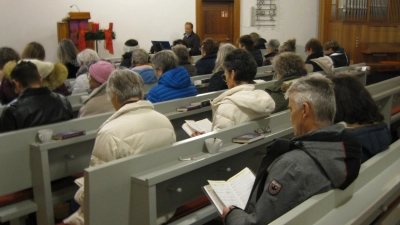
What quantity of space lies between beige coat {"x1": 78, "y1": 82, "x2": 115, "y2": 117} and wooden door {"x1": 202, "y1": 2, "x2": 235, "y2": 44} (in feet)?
26.2

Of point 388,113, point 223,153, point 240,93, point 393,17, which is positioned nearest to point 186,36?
point 393,17

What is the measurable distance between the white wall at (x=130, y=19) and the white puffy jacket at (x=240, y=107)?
251 inches

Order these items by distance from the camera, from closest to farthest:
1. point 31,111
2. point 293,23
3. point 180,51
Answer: point 31,111, point 180,51, point 293,23

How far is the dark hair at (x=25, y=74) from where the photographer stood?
312 centimetres

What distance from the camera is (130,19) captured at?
9781mm

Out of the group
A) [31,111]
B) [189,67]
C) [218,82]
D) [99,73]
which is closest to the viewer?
[31,111]

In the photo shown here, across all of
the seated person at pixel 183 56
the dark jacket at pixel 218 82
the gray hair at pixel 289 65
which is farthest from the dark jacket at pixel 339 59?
the gray hair at pixel 289 65

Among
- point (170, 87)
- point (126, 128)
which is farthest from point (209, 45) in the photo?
point (126, 128)

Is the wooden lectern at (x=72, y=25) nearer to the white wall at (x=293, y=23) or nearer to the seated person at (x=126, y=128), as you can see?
the white wall at (x=293, y=23)

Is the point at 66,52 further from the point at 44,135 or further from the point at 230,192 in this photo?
the point at 230,192

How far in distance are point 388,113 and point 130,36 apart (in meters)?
6.54

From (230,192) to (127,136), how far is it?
688mm

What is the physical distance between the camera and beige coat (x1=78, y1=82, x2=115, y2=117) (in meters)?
3.52

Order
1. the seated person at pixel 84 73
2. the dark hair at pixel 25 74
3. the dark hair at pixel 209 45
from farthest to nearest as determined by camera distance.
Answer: the dark hair at pixel 209 45 < the seated person at pixel 84 73 < the dark hair at pixel 25 74
